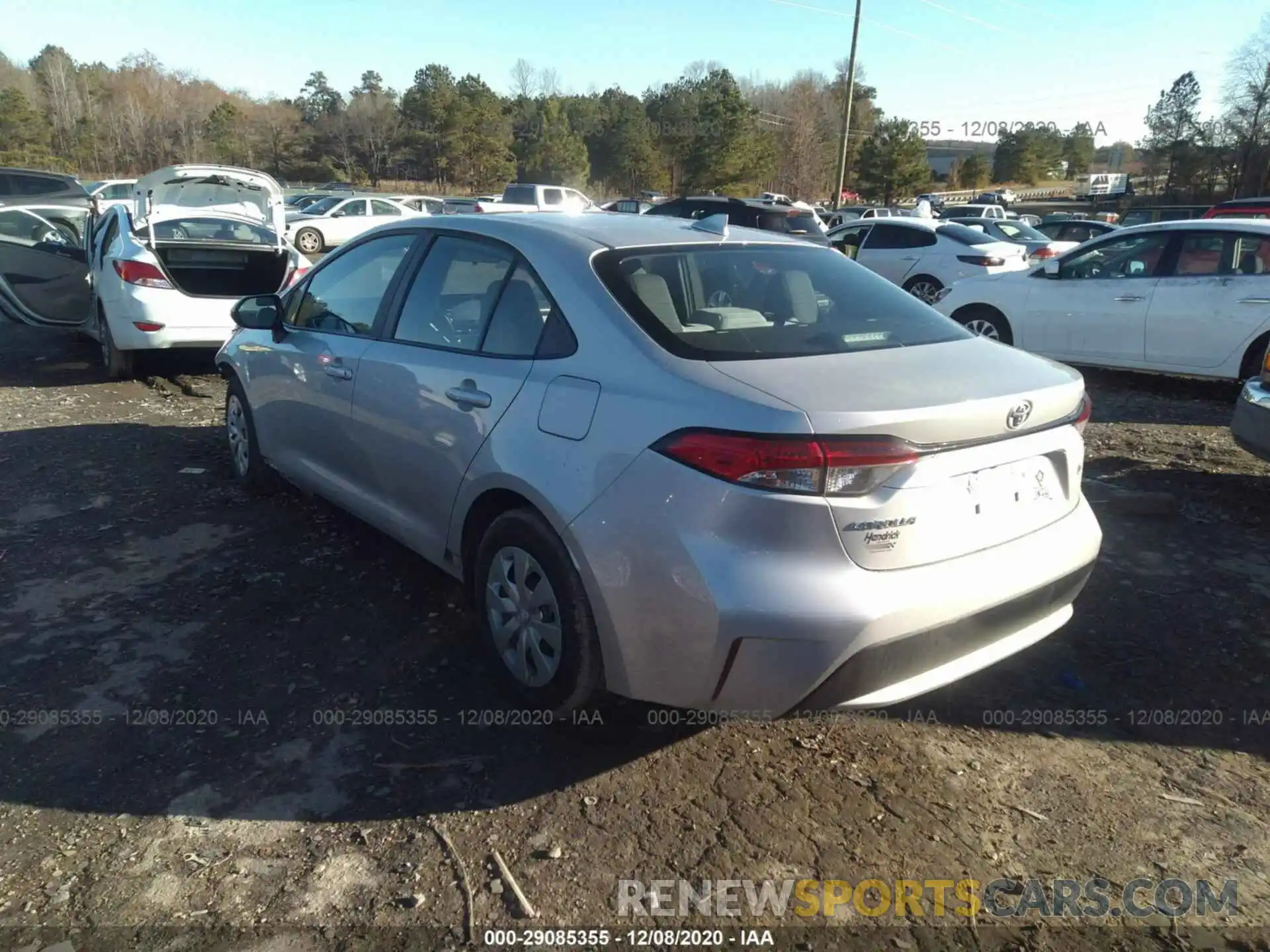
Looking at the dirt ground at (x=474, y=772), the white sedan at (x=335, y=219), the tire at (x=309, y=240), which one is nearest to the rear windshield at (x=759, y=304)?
the dirt ground at (x=474, y=772)

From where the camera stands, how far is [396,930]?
223 cm

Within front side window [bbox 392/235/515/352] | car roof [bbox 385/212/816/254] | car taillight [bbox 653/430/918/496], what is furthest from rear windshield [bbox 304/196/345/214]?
car taillight [bbox 653/430/918/496]

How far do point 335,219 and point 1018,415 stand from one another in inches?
1063

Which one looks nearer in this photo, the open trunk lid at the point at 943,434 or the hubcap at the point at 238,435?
the open trunk lid at the point at 943,434

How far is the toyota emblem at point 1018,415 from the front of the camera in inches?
101

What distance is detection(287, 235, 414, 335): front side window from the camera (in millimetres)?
3955

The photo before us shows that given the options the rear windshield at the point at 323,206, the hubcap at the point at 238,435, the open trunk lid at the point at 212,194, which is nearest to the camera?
the hubcap at the point at 238,435

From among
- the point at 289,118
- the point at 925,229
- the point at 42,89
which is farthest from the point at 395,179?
the point at 925,229

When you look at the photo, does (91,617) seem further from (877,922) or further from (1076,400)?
(1076,400)

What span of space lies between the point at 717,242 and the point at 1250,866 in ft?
8.23

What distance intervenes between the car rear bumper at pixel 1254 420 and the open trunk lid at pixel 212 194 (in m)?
7.78

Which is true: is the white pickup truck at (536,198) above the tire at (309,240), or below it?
above

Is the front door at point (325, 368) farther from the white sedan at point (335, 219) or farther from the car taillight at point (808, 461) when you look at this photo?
the white sedan at point (335, 219)

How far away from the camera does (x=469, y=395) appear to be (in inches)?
124
